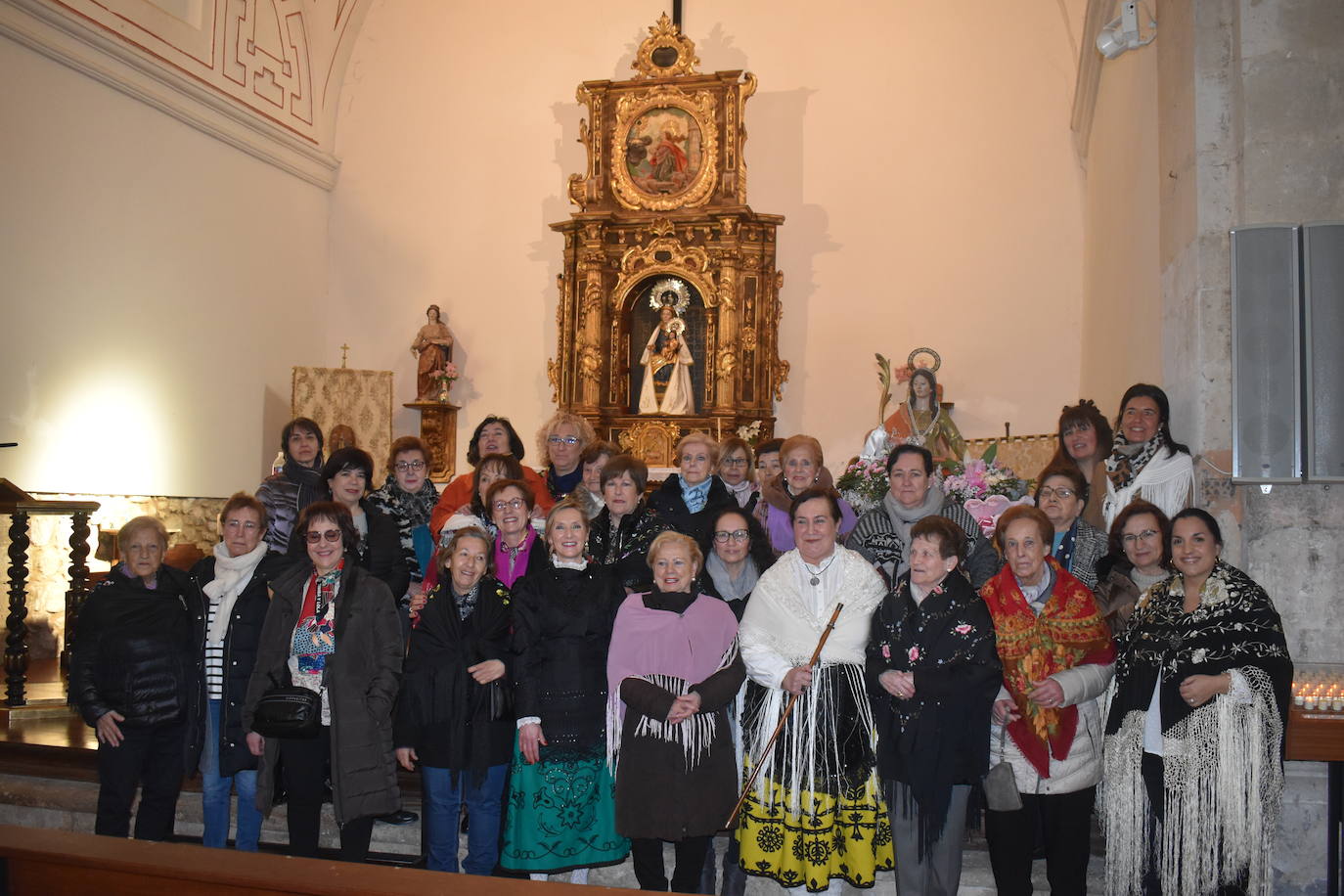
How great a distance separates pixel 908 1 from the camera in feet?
32.9

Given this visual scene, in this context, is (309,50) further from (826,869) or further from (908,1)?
(826,869)

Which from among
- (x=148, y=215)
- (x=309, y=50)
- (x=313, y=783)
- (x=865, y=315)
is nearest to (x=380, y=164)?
(x=309, y=50)

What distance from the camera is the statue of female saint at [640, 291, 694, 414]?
10070 millimetres

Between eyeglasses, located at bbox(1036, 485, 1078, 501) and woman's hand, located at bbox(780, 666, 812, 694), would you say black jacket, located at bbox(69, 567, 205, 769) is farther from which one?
eyeglasses, located at bbox(1036, 485, 1078, 501)

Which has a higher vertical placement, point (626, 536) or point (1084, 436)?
point (1084, 436)

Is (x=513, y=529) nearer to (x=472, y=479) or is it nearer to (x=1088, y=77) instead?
(x=472, y=479)

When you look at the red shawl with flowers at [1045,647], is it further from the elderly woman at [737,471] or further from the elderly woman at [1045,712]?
the elderly woman at [737,471]

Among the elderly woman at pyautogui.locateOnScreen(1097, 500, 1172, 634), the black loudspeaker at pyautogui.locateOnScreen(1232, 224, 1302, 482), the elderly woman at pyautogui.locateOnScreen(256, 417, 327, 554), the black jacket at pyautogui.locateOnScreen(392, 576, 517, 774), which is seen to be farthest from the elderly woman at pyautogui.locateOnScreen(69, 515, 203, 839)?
the black loudspeaker at pyautogui.locateOnScreen(1232, 224, 1302, 482)

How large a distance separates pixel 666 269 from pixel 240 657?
22.0ft

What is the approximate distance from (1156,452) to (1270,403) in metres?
0.44

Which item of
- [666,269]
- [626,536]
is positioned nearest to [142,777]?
[626,536]

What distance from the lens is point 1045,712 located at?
3395mm

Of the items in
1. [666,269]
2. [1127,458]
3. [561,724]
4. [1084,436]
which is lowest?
[561,724]

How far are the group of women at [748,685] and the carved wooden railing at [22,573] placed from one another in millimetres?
2249
